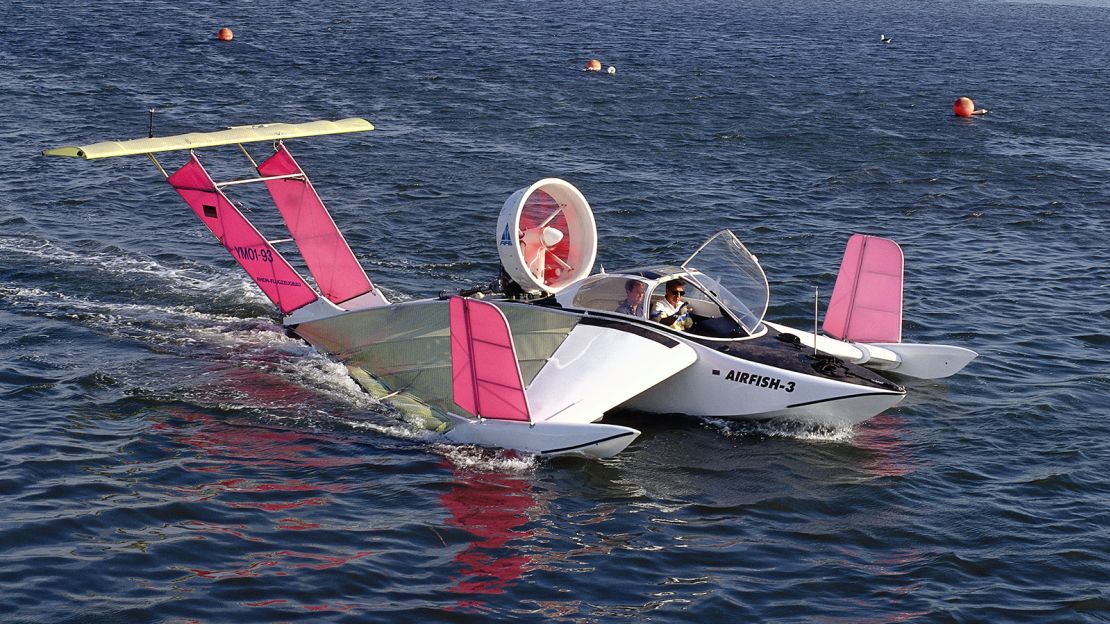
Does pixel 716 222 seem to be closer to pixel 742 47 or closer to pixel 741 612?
pixel 741 612

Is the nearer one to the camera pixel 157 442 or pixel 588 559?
pixel 588 559

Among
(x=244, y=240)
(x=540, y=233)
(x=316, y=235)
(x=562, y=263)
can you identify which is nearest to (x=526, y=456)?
(x=562, y=263)

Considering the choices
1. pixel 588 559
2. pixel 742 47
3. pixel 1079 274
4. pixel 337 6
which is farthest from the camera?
pixel 337 6

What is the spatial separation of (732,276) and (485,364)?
439 centimetres

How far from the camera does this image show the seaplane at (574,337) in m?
15.6

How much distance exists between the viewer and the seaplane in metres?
15.6

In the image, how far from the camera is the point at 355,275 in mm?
20500

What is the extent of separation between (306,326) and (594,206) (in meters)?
10.4

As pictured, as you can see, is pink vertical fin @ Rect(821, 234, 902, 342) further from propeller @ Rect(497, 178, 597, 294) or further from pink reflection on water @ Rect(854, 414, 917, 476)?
propeller @ Rect(497, 178, 597, 294)

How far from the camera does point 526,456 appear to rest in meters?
15.4

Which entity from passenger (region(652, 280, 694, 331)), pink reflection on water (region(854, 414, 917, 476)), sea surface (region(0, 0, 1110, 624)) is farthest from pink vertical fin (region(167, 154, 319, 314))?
pink reflection on water (region(854, 414, 917, 476))

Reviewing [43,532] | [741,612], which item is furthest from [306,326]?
[741,612]

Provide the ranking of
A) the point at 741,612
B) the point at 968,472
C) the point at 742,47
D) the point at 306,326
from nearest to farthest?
1. the point at 741,612
2. the point at 968,472
3. the point at 306,326
4. the point at 742,47

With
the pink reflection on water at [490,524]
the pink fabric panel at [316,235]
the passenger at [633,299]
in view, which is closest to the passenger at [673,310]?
the passenger at [633,299]
